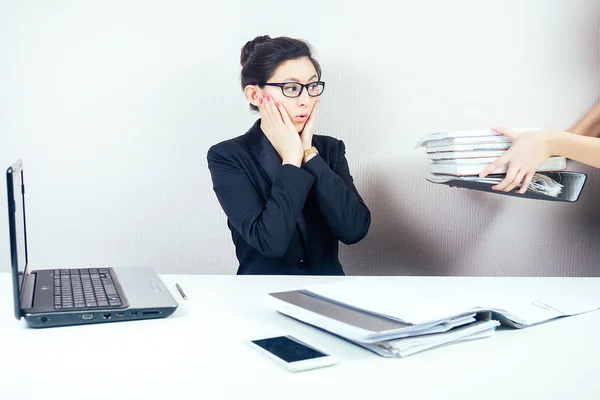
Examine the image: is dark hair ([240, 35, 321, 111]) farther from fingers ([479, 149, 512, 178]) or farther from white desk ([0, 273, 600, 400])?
white desk ([0, 273, 600, 400])

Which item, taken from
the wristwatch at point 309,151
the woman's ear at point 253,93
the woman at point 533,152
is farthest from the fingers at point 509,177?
the woman's ear at point 253,93

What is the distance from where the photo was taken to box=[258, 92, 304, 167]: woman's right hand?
164 centimetres

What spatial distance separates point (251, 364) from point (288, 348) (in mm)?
66

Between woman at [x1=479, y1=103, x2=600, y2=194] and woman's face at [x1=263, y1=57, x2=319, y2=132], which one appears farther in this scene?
woman's face at [x1=263, y1=57, x2=319, y2=132]

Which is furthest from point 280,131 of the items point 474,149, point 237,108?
point 474,149

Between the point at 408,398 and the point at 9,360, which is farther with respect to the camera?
the point at 9,360

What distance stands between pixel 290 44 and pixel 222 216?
710 mm

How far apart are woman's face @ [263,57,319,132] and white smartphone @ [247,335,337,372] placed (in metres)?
0.99

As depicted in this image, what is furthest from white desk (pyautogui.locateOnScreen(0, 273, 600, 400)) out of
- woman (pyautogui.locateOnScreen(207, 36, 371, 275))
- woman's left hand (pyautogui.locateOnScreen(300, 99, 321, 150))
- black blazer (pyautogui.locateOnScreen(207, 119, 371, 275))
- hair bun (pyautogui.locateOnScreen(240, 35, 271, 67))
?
hair bun (pyautogui.locateOnScreen(240, 35, 271, 67))

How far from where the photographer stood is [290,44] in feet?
5.67

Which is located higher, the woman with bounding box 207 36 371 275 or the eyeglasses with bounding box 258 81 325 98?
the eyeglasses with bounding box 258 81 325 98

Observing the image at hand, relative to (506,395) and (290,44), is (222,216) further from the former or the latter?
(506,395)

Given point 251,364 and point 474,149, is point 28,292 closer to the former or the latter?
point 251,364

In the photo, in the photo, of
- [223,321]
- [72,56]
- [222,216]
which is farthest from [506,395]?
[72,56]
